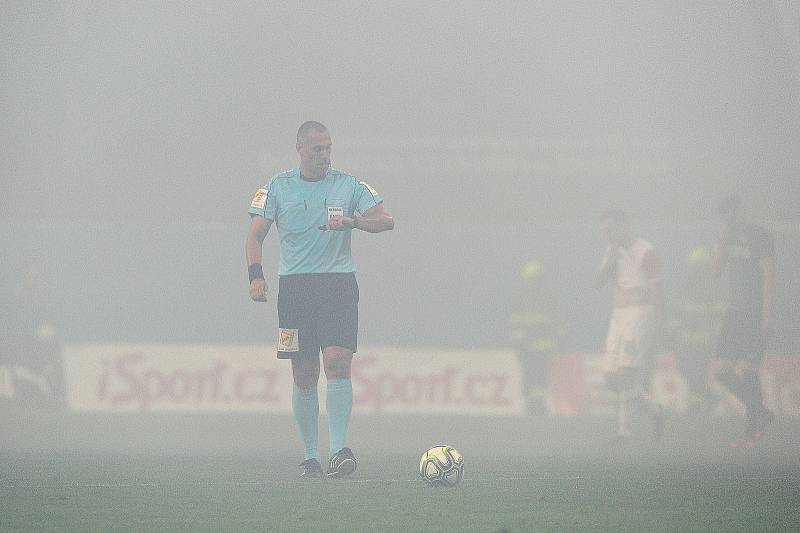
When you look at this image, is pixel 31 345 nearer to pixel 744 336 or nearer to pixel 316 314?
pixel 744 336

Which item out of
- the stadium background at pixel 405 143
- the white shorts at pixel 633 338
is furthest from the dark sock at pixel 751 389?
the stadium background at pixel 405 143

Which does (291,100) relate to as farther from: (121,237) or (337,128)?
(121,237)

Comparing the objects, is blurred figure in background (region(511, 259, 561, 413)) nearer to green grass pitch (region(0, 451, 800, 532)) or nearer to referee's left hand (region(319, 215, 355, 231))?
green grass pitch (region(0, 451, 800, 532))

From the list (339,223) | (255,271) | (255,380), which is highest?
(339,223)

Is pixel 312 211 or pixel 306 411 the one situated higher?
pixel 312 211

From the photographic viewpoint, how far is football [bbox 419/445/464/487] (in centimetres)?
630

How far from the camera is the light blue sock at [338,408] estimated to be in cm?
693

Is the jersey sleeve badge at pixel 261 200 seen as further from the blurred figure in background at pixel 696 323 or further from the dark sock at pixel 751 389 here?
the blurred figure in background at pixel 696 323

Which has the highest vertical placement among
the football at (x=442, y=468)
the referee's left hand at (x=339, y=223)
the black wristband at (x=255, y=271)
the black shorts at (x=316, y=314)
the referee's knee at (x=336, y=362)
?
the referee's left hand at (x=339, y=223)

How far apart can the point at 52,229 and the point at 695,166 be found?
943 centimetres

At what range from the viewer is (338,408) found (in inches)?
274

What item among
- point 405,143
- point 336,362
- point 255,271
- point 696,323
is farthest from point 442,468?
point 405,143

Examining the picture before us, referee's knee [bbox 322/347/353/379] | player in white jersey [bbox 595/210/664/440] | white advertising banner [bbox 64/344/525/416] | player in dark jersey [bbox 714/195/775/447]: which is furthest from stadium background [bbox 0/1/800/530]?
referee's knee [bbox 322/347/353/379]

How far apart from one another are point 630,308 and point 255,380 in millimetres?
5738
